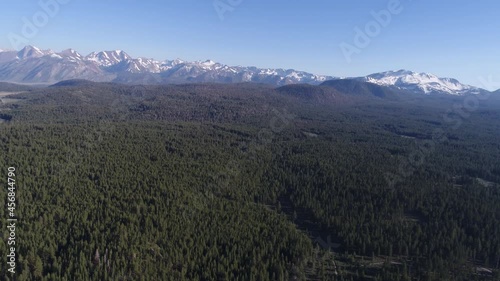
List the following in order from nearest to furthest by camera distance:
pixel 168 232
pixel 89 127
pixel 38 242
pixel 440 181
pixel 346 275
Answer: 1. pixel 38 242
2. pixel 346 275
3. pixel 168 232
4. pixel 440 181
5. pixel 89 127

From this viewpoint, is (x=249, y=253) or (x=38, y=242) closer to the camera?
(x=38, y=242)

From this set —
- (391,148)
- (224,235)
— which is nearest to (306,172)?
(224,235)

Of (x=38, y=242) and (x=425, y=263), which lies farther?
(x=425, y=263)

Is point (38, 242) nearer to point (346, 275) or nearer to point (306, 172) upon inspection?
point (346, 275)

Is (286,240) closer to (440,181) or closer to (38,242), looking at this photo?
(38,242)

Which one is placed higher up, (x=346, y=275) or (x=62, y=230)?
(x=62, y=230)

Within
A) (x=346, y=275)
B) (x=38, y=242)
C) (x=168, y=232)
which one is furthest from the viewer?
(x=168, y=232)

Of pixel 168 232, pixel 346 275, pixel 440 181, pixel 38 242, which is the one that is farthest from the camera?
pixel 440 181

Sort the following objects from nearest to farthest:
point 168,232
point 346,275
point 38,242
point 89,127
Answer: point 38,242 → point 346,275 → point 168,232 → point 89,127

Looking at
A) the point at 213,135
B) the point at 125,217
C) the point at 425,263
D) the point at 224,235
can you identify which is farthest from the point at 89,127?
the point at 425,263
